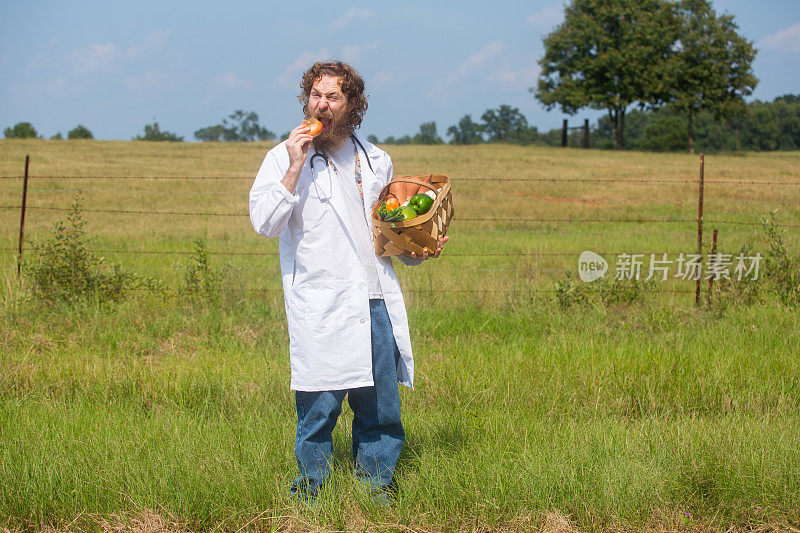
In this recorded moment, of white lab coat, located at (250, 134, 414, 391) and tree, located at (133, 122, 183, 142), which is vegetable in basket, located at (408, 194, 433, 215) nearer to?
white lab coat, located at (250, 134, 414, 391)

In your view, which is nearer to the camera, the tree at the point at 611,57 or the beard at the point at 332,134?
the beard at the point at 332,134

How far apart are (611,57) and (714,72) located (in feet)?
24.9

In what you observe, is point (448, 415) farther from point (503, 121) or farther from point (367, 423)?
point (503, 121)

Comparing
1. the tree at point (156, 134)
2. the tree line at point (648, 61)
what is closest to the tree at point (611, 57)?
the tree line at point (648, 61)

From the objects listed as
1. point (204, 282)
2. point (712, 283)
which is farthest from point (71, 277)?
point (712, 283)

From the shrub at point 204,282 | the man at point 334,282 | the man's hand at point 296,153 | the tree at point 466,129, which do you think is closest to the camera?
the man's hand at point 296,153

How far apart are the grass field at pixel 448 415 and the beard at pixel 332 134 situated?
1.65 m

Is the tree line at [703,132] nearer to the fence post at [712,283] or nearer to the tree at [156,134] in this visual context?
the tree at [156,134]

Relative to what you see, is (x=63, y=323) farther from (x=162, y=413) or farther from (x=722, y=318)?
(x=722, y=318)

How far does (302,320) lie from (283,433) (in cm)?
131

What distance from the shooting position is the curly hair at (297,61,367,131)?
10.6 feet

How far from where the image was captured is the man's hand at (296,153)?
2.93m

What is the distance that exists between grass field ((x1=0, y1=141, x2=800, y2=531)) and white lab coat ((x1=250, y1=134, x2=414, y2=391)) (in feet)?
2.21

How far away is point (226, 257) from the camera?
11.0 metres
